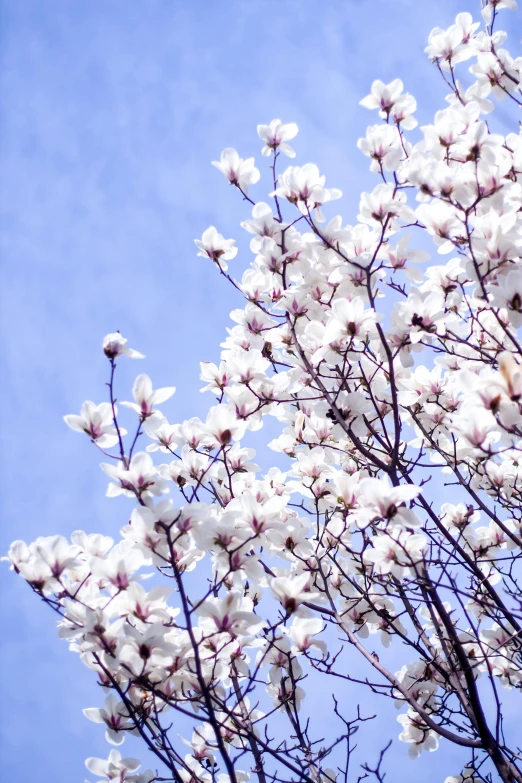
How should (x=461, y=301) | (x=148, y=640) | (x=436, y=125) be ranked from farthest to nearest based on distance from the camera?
1. (x=461, y=301)
2. (x=436, y=125)
3. (x=148, y=640)

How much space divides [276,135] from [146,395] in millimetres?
1582

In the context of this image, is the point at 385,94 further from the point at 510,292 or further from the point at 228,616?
the point at 228,616

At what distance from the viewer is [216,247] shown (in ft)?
10.1

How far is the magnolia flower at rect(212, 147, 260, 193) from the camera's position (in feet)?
10.0

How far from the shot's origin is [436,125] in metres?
2.70

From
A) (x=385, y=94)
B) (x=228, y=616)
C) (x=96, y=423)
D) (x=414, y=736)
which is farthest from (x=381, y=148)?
(x=414, y=736)

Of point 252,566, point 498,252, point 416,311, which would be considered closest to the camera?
point 252,566

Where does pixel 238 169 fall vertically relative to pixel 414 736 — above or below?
above

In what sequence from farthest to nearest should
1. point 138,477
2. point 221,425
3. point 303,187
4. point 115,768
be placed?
point 303,187, point 115,768, point 221,425, point 138,477

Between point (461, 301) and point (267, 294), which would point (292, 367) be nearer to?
point (267, 294)

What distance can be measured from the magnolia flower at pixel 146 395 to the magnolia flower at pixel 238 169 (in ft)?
4.12

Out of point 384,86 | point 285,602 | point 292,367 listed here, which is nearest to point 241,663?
point 285,602

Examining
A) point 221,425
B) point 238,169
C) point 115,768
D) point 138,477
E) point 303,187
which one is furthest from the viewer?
point 238,169

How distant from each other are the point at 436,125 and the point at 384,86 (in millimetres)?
515
